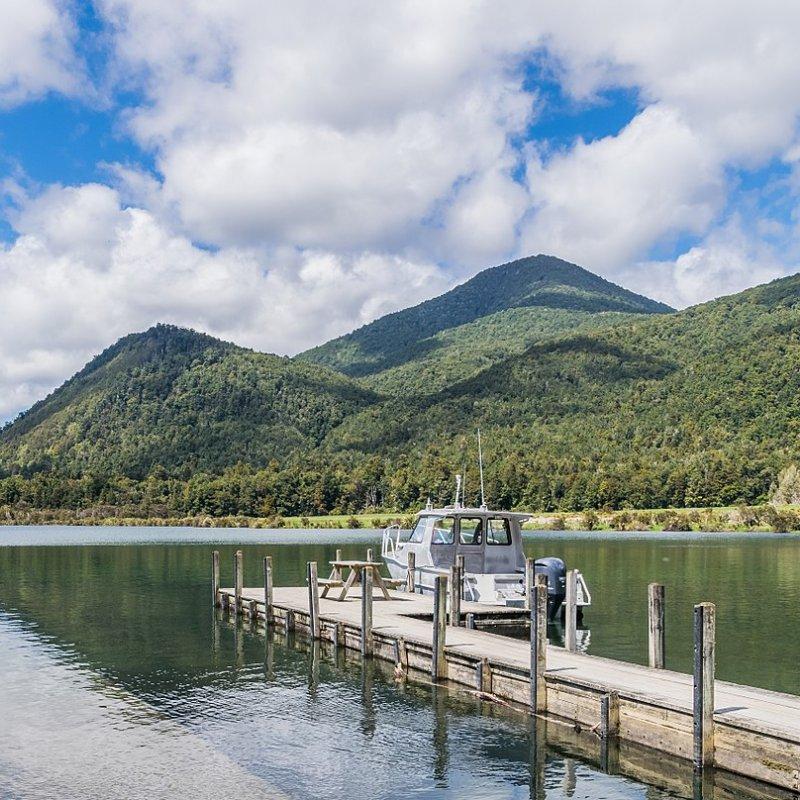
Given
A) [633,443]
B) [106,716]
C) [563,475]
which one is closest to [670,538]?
[563,475]

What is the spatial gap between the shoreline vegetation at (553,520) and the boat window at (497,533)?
96822mm

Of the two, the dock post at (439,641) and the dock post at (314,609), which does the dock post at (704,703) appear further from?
the dock post at (314,609)

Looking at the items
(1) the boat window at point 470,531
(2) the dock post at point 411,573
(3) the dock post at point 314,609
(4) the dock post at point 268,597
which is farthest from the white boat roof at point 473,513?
(3) the dock post at point 314,609

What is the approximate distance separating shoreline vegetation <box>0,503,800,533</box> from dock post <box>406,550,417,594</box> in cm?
9676

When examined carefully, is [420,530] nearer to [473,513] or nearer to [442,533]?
[442,533]

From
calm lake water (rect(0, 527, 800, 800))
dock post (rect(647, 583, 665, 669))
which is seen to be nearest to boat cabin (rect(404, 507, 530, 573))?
calm lake water (rect(0, 527, 800, 800))

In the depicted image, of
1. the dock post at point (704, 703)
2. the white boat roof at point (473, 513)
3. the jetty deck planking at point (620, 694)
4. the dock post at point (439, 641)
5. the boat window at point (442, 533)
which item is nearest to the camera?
the jetty deck planking at point (620, 694)

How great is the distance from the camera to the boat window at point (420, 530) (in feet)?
122

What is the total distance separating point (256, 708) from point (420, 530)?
16670 millimetres

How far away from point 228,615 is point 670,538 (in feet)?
267

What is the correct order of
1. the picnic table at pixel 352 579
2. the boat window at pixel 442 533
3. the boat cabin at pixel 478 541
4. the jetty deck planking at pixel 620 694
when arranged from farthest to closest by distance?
the boat window at pixel 442 533, the boat cabin at pixel 478 541, the picnic table at pixel 352 579, the jetty deck planking at pixel 620 694

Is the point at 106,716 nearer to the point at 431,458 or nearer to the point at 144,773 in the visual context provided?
the point at 144,773

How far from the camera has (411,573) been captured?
37.5 metres

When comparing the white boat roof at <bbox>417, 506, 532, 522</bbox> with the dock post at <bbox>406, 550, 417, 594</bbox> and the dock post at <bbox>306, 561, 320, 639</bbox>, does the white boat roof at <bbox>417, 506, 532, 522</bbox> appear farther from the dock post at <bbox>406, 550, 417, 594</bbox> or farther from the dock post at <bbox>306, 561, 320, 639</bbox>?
the dock post at <bbox>306, 561, 320, 639</bbox>
